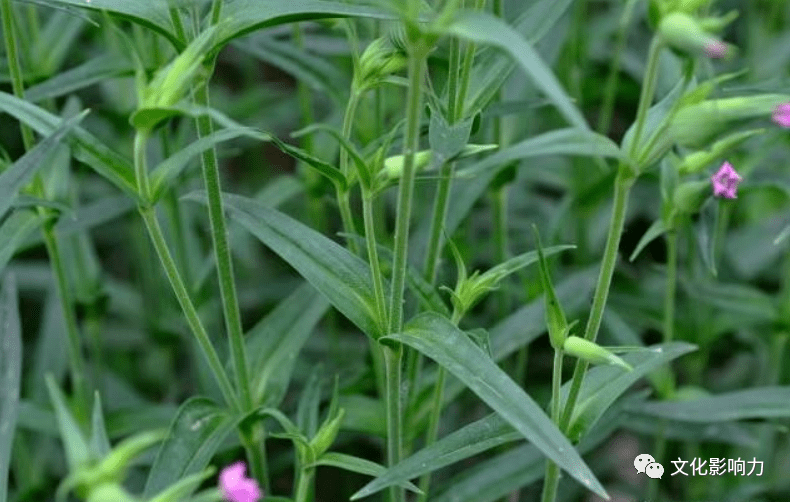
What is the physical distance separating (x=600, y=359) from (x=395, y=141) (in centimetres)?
33

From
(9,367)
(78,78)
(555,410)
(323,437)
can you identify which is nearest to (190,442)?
(323,437)

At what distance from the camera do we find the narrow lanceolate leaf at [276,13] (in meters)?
1.00

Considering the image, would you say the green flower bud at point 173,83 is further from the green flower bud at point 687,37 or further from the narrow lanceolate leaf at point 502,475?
the narrow lanceolate leaf at point 502,475

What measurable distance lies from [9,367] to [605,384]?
59 centimetres

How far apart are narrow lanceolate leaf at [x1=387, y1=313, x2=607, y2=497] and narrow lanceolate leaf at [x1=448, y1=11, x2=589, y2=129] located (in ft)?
0.74

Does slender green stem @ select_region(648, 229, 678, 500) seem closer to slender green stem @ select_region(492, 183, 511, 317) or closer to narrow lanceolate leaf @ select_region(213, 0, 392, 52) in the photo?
slender green stem @ select_region(492, 183, 511, 317)

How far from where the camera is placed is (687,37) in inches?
31.6

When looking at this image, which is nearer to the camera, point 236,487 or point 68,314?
→ point 236,487

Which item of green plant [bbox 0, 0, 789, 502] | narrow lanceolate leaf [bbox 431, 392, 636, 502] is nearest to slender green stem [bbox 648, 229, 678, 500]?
green plant [bbox 0, 0, 789, 502]

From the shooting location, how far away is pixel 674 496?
168 centimetres

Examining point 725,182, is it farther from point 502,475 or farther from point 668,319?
point 502,475

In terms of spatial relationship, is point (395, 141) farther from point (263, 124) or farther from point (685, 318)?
point (263, 124)

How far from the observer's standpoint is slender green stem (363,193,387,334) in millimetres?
991

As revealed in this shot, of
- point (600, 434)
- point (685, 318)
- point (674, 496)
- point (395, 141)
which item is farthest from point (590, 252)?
point (395, 141)
